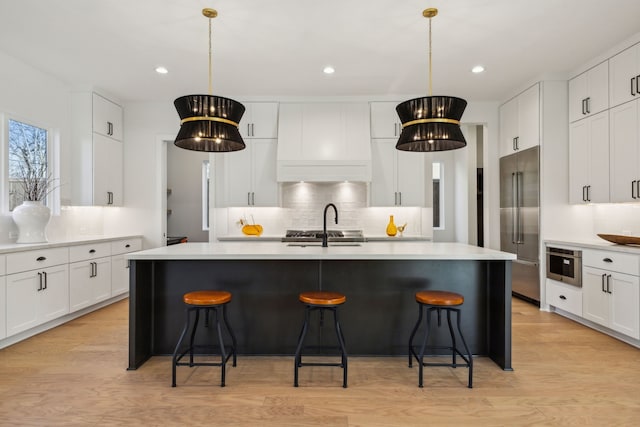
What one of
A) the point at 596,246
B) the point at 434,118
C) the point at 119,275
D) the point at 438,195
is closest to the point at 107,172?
the point at 119,275

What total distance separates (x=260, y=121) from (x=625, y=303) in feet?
15.1

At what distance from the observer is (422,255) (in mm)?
2621

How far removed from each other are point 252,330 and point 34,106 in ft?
12.0

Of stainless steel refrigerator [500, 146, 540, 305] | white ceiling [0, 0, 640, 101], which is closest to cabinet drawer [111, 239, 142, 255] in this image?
white ceiling [0, 0, 640, 101]

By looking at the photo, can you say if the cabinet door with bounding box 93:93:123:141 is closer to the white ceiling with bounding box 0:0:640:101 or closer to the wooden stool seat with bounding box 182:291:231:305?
the white ceiling with bounding box 0:0:640:101

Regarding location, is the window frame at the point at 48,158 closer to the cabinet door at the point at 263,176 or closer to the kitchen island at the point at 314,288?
the kitchen island at the point at 314,288

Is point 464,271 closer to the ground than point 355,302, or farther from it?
farther from it

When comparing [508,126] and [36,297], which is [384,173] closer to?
[508,126]

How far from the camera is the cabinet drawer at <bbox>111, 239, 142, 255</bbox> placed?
4.71 metres

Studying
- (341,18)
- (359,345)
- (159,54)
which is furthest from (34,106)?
(359,345)

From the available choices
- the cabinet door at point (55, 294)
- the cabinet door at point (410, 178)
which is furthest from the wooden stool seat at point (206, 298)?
the cabinet door at point (410, 178)

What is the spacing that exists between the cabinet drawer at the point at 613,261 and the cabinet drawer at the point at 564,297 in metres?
0.38

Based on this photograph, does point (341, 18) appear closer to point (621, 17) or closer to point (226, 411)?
point (621, 17)

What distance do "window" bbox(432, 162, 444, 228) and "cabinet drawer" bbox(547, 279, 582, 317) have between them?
9.65 feet
